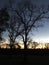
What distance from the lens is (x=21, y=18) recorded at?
35312 mm

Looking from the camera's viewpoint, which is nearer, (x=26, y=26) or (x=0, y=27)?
(x=26, y=26)

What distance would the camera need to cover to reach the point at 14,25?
44.8 metres

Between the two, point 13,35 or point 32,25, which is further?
point 13,35
